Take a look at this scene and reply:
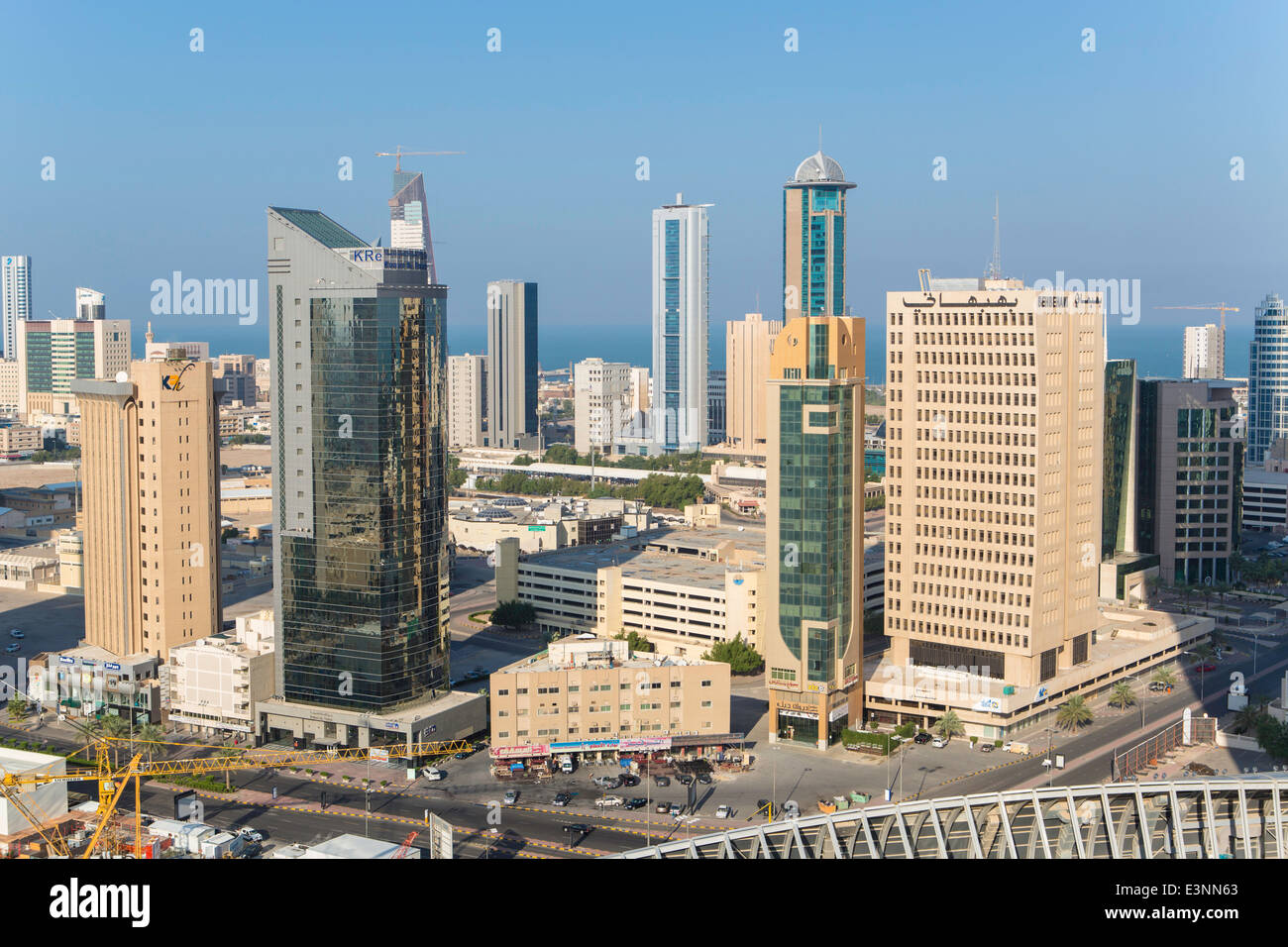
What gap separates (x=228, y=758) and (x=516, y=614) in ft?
77.6

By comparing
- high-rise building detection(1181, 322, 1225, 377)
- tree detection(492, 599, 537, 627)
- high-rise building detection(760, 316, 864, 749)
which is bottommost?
tree detection(492, 599, 537, 627)

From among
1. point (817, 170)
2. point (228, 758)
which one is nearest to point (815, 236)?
point (817, 170)

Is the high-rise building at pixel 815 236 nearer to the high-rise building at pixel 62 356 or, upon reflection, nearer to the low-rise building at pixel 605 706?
the low-rise building at pixel 605 706

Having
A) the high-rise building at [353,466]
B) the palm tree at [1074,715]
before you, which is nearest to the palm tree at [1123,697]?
the palm tree at [1074,715]

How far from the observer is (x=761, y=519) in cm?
10475

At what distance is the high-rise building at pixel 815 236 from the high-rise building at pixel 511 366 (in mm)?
40368

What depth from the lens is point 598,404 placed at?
155000 mm

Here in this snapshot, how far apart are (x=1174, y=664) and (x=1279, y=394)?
6863 cm

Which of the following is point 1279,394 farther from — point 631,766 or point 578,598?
point 631,766

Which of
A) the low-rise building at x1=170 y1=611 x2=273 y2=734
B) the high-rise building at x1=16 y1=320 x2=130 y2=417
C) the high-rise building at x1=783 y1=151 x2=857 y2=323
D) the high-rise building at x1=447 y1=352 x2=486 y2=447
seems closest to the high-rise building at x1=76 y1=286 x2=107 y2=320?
the high-rise building at x1=16 y1=320 x2=130 y2=417

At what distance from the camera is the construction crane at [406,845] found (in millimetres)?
36941

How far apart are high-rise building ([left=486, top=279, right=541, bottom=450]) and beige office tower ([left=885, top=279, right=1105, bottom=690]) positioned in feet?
346

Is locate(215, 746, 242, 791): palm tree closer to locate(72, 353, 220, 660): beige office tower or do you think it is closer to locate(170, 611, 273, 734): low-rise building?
locate(170, 611, 273, 734): low-rise building

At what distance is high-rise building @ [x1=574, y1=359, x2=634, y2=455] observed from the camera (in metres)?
155
